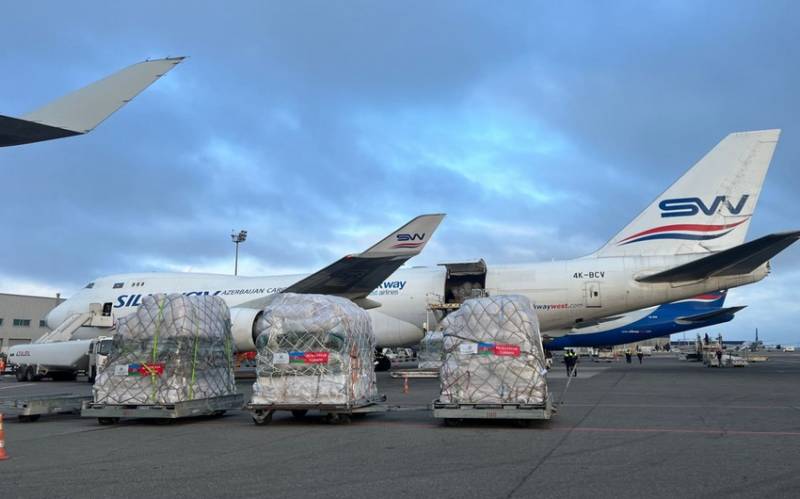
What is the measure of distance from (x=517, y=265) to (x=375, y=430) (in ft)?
51.5

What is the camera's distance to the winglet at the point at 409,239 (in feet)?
66.9

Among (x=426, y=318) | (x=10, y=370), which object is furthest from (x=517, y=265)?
(x=10, y=370)

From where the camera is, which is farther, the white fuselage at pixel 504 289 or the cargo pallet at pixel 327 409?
the white fuselage at pixel 504 289

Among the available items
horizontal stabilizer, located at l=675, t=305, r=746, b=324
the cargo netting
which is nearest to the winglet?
the cargo netting

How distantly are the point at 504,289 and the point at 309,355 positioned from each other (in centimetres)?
1464

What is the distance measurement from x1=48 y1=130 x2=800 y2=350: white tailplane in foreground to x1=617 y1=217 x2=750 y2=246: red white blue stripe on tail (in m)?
0.03

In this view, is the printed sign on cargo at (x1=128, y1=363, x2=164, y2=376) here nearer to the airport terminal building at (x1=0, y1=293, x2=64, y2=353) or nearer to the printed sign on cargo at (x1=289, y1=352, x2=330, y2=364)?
the printed sign on cargo at (x1=289, y1=352, x2=330, y2=364)

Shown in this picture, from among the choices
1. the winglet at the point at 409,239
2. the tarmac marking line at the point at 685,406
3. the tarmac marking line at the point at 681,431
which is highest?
the winglet at the point at 409,239

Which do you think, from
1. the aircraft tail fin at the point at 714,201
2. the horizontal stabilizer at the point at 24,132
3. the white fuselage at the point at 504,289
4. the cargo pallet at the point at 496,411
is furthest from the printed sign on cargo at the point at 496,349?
the aircraft tail fin at the point at 714,201

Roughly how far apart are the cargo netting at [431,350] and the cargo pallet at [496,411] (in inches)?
637

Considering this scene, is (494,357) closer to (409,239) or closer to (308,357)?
(308,357)

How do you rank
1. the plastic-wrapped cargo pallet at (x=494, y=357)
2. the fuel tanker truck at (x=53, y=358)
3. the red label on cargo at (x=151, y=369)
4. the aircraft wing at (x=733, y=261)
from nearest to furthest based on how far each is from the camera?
the plastic-wrapped cargo pallet at (x=494, y=357)
the red label on cargo at (x=151, y=369)
the aircraft wing at (x=733, y=261)
the fuel tanker truck at (x=53, y=358)

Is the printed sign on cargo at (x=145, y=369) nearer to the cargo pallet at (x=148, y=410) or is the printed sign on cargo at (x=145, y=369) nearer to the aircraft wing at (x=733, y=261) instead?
the cargo pallet at (x=148, y=410)

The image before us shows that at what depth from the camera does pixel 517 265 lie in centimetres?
2486
